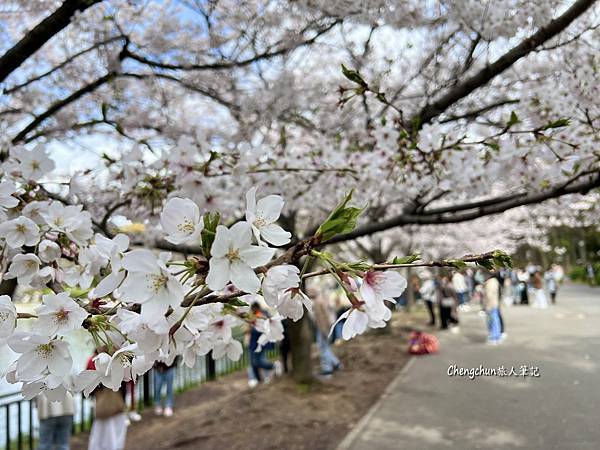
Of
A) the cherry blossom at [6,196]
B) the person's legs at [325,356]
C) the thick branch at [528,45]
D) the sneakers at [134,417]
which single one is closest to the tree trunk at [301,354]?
the person's legs at [325,356]

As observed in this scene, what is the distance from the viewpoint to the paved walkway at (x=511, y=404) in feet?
9.39

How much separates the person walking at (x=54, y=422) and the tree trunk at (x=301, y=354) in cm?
365

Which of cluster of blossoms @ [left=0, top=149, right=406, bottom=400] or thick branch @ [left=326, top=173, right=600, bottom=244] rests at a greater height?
thick branch @ [left=326, top=173, right=600, bottom=244]

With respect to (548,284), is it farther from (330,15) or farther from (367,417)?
(330,15)

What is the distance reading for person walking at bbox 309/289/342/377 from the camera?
7.71 metres

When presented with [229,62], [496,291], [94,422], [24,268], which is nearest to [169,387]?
[94,422]

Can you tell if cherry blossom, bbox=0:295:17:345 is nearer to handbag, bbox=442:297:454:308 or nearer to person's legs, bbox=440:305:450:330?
handbag, bbox=442:297:454:308

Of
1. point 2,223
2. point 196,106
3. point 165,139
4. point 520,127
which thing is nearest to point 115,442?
point 165,139

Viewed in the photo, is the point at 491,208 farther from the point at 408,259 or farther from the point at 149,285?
the point at 149,285

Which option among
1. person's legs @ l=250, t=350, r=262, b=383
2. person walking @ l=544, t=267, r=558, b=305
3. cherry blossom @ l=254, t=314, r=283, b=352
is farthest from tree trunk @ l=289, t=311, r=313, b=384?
cherry blossom @ l=254, t=314, r=283, b=352

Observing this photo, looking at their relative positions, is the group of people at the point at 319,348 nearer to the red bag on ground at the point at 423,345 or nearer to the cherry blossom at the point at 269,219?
the red bag on ground at the point at 423,345

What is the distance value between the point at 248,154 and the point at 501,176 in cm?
196

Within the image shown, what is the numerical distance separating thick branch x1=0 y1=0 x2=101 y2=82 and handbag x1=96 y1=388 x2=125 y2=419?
3524 mm

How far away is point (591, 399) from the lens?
8.66ft
